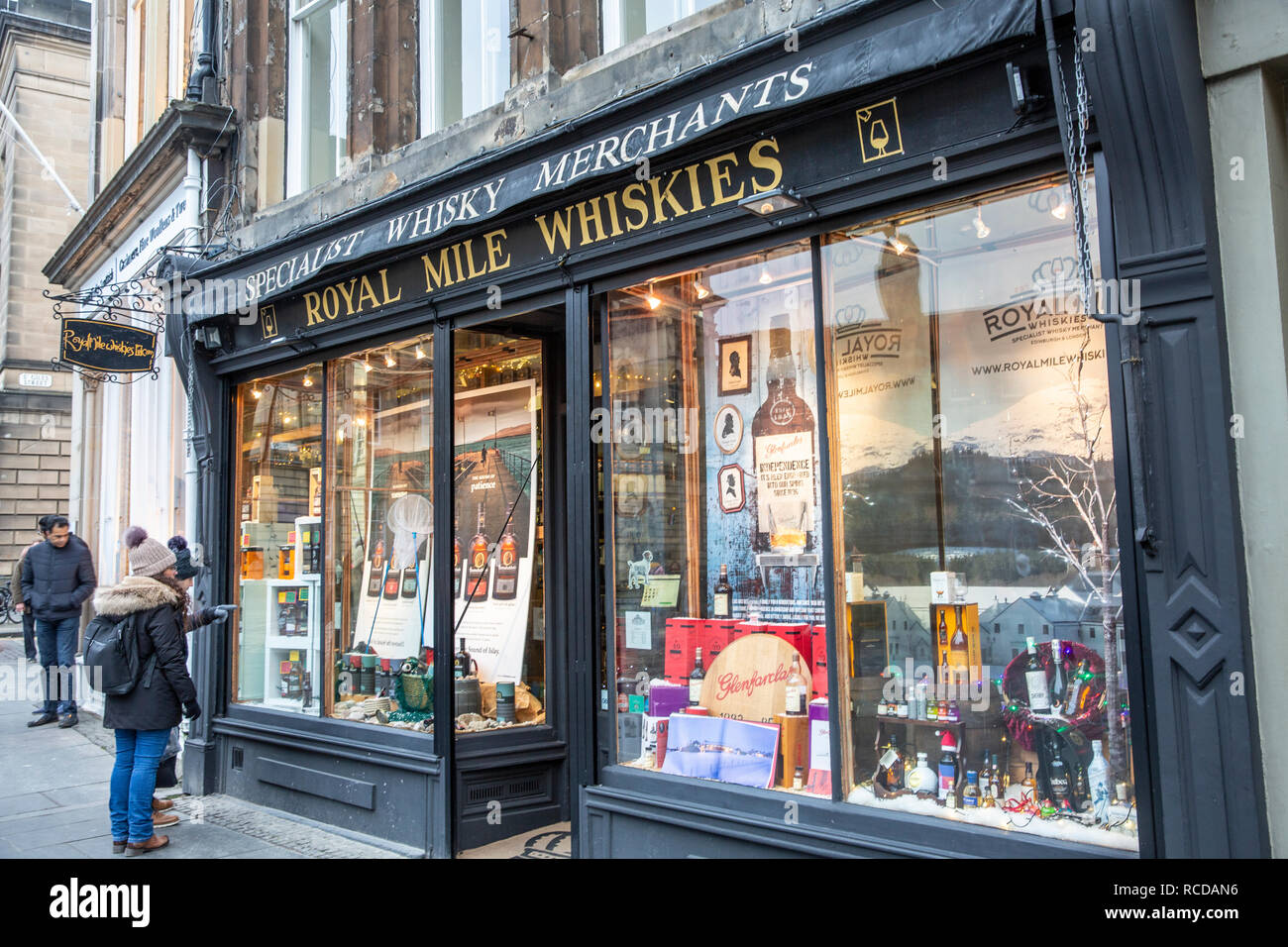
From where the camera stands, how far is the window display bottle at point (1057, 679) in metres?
4.59

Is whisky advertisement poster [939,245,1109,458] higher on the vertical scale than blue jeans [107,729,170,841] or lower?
higher

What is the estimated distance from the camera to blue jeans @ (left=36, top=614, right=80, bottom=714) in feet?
36.5

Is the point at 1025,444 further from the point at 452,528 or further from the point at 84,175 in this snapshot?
the point at 84,175

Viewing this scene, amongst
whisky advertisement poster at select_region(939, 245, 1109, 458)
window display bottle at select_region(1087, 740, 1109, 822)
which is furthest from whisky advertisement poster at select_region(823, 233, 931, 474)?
Result: window display bottle at select_region(1087, 740, 1109, 822)

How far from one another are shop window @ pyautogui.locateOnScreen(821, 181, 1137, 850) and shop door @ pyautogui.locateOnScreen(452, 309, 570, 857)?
2845 millimetres

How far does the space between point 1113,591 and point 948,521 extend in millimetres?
1029

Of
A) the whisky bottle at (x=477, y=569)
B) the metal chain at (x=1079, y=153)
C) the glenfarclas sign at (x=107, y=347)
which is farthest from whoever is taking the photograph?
the glenfarclas sign at (x=107, y=347)

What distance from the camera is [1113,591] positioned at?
4562 millimetres

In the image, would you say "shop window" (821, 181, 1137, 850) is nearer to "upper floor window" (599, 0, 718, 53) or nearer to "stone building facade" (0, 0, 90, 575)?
"upper floor window" (599, 0, 718, 53)

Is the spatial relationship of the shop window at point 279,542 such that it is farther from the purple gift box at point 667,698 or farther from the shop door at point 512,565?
the purple gift box at point 667,698

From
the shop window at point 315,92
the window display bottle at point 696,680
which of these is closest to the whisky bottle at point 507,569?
the window display bottle at point 696,680

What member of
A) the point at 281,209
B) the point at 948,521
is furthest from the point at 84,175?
the point at 948,521

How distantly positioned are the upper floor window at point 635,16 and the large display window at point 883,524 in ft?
5.52

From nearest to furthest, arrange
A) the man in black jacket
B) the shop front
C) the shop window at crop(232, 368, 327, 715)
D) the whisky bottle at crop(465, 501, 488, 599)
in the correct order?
the shop front < the whisky bottle at crop(465, 501, 488, 599) < the shop window at crop(232, 368, 327, 715) < the man in black jacket
